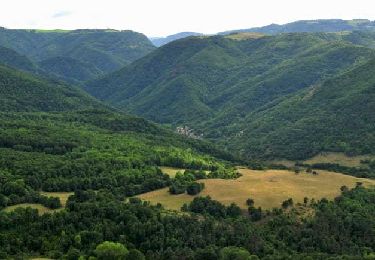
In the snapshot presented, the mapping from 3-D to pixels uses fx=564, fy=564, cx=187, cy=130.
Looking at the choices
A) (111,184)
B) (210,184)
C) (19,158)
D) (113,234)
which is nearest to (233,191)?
(210,184)

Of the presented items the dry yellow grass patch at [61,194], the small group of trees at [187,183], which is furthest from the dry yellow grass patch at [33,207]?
the small group of trees at [187,183]

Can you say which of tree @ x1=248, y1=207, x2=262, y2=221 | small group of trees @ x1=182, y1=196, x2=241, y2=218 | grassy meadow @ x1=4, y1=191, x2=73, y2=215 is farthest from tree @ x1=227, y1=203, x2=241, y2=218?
grassy meadow @ x1=4, y1=191, x2=73, y2=215

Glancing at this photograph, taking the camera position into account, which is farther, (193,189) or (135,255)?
(193,189)

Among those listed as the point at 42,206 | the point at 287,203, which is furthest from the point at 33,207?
the point at 287,203

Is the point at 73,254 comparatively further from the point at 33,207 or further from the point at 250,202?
the point at 250,202

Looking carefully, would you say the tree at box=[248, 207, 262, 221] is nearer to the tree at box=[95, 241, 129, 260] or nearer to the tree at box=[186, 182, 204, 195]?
the tree at box=[186, 182, 204, 195]

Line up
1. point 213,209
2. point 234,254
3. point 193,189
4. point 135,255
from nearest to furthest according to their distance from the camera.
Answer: point 135,255 → point 234,254 → point 213,209 → point 193,189

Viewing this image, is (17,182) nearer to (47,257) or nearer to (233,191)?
(47,257)
